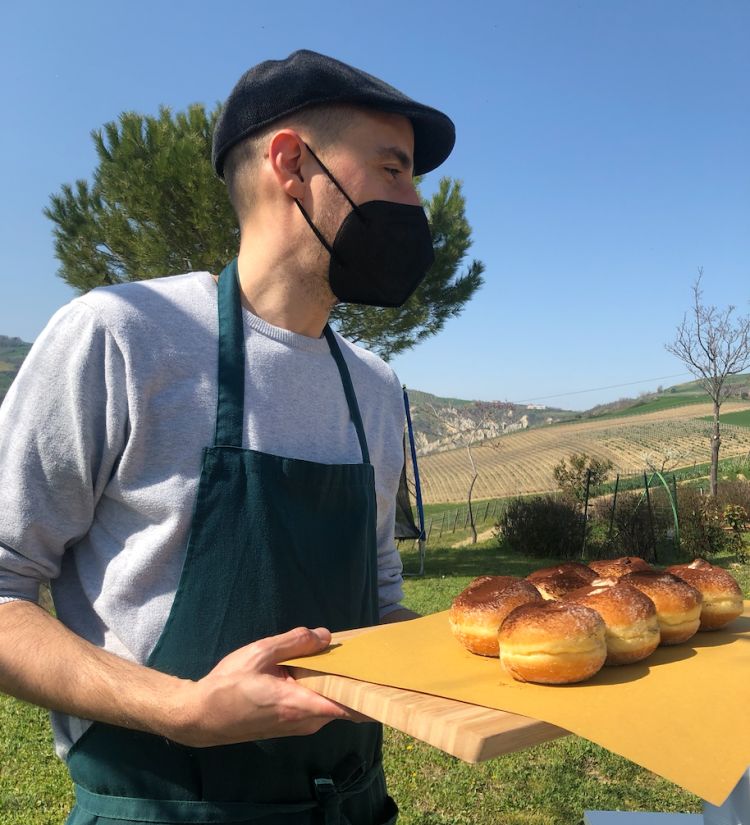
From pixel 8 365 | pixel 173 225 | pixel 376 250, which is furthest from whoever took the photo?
pixel 8 365

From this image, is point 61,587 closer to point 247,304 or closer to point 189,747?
point 189,747

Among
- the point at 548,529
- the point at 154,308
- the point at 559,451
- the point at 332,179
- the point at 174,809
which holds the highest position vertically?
the point at 332,179

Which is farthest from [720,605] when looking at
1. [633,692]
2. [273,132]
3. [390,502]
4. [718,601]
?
[273,132]

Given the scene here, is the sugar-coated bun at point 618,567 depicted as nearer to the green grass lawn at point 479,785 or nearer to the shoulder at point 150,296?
the shoulder at point 150,296

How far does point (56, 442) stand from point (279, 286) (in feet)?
1.99

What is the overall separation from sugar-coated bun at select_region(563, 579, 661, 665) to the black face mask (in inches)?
35.0

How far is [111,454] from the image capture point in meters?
1.29

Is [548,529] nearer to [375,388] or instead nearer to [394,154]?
[375,388]

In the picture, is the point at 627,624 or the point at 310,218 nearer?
the point at 627,624

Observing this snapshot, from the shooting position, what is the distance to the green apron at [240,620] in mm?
1286

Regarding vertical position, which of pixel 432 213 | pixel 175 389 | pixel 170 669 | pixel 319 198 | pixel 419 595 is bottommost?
pixel 419 595

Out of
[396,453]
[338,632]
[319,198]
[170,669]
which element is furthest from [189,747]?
[319,198]

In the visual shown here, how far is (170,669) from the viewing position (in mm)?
1280

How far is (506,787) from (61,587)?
4.25m
